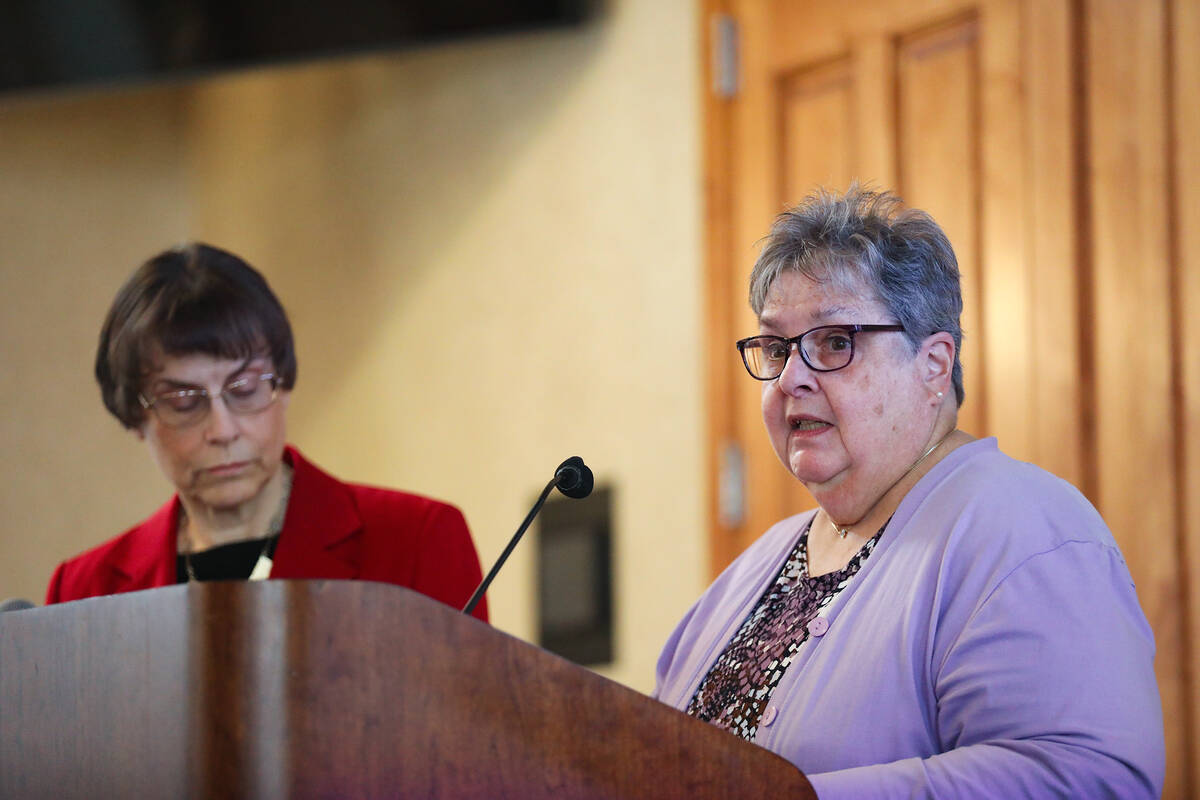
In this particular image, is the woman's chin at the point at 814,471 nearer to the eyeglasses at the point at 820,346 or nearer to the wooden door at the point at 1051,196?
the eyeglasses at the point at 820,346

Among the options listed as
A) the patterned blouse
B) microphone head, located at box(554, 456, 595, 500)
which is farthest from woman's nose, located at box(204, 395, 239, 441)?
the patterned blouse

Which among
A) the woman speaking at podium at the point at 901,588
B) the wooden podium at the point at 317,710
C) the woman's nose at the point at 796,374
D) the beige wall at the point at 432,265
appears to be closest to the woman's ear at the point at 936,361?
the woman speaking at podium at the point at 901,588

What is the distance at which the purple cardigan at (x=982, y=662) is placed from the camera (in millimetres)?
1218

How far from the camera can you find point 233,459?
6.51 ft

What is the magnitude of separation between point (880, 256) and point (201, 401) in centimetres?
102

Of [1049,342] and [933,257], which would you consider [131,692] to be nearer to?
[933,257]

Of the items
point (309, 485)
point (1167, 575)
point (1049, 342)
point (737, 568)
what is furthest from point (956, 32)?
point (309, 485)

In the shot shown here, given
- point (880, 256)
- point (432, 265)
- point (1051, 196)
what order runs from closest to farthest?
point (880, 256)
point (1051, 196)
point (432, 265)

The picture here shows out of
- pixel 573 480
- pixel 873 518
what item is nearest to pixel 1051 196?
pixel 873 518

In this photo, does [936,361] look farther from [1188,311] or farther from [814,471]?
[1188,311]

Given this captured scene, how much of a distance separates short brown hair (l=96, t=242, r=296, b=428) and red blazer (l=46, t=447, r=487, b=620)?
19 cm

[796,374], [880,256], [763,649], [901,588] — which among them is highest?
[880,256]

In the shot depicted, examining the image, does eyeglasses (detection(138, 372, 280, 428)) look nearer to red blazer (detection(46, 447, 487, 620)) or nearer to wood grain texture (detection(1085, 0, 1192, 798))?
red blazer (detection(46, 447, 487, 620))

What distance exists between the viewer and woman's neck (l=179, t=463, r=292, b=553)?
2.04 metres
